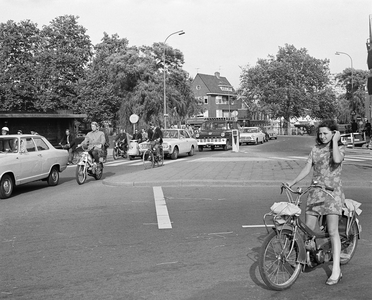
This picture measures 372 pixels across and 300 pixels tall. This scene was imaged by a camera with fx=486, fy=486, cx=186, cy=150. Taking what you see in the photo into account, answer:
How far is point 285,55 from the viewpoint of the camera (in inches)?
3354

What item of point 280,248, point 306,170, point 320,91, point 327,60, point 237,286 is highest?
point 327,60

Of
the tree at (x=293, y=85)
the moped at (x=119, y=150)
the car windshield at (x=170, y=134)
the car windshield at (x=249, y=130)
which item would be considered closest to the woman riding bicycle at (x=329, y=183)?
the car windshield at (x=170, y=134)

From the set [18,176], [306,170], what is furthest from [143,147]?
[306,170]

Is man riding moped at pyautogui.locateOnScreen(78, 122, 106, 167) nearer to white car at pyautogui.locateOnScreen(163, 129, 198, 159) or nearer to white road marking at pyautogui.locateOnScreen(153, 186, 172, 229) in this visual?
white road marking at pyautogui.locateOnScreen(153, 186, 172, 229)

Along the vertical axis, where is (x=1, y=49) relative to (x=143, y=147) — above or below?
above

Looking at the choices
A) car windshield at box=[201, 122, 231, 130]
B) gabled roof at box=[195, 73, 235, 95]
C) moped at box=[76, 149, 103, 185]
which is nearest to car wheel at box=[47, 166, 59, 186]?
moped at box=[76, 149, 103, 185]

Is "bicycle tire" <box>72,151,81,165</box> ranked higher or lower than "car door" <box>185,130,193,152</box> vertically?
lower

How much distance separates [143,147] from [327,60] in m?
67.7

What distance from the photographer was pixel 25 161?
12312mm

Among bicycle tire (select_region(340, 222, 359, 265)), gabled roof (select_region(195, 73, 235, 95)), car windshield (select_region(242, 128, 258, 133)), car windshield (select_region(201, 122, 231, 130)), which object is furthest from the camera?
gabled roof (select_region(195, 73, 235, 95))

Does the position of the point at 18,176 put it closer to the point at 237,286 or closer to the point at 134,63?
the point at 237,286

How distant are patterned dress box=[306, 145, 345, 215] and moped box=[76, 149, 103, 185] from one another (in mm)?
9921

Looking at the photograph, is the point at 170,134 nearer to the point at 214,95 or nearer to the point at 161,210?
the point at 161,210

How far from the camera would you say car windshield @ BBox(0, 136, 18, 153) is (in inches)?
481
